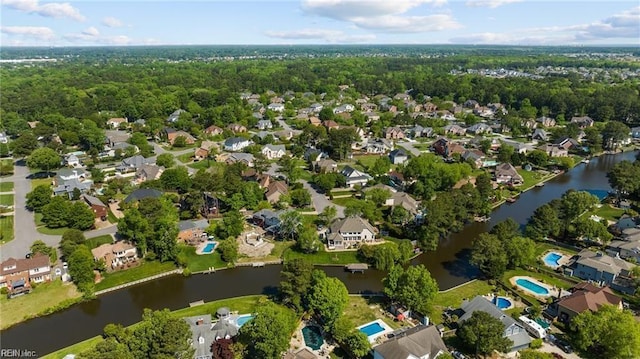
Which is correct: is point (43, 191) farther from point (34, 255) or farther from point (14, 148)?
point (14, 148)

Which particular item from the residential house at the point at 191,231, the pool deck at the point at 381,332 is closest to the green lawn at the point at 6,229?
the residential house at the point at 191,231

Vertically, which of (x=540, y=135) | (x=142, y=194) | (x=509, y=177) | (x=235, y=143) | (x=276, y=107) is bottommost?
(x=509, y=177)

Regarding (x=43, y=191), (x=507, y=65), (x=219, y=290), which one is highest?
(x=507, y=65)

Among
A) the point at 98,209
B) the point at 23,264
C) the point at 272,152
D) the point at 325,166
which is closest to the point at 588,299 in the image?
the point at 325,166

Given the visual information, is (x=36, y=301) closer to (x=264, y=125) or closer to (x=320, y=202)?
(x=320, y=202)

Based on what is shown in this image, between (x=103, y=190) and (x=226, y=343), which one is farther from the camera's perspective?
(x=103, y=190)

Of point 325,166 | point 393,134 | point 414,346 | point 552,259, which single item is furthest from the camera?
point 393,134

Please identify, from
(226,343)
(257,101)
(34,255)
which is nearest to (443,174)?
(226,343)
